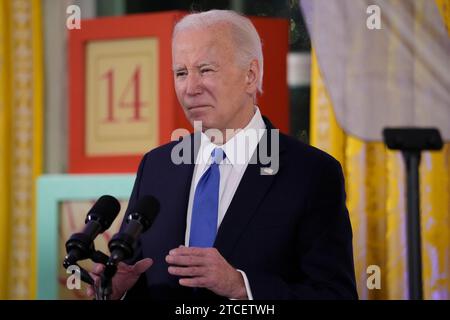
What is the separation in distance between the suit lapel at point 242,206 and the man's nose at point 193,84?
7.7 inches

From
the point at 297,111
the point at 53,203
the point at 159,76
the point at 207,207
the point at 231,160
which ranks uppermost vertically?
the point at 159,76

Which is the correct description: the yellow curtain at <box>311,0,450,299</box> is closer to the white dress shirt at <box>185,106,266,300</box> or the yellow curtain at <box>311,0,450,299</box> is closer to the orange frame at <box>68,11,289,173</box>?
the orange frame at <box>68,11,289,173</box>

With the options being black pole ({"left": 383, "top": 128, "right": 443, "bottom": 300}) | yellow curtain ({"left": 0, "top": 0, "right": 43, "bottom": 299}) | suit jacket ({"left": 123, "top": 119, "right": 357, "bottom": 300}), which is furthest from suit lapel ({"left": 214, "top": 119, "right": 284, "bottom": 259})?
yellow curtain ({"left": 0, "top": 0, "right": 43, "bottom": 299})

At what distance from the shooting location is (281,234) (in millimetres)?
1599

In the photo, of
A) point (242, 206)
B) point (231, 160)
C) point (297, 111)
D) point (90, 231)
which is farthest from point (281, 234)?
point (297, 111)

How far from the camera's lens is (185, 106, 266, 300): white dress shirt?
5.58 feet

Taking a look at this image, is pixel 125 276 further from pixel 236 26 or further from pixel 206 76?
pixel 236 26

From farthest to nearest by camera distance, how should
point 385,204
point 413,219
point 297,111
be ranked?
point 297,111 → point 385,204 → point 413,219

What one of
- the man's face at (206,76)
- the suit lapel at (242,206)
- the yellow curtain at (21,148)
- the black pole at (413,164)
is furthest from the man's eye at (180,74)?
the yellow curtain at (21,148)

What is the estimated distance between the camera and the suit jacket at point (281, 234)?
1580mm

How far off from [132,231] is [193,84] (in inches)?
20.3

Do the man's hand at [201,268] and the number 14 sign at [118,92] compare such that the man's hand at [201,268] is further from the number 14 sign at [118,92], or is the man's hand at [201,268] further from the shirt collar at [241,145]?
the number 14 sign at [118,92]

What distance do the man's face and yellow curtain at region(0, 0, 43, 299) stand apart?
5.14 feet
